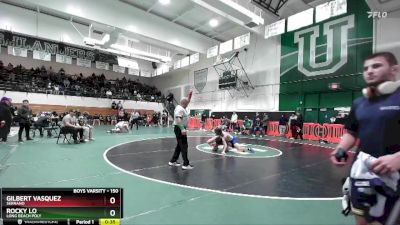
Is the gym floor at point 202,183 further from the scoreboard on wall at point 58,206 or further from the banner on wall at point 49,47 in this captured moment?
the banner on wall at point 49,47

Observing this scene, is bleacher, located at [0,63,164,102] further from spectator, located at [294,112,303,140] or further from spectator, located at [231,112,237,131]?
spectator, located at [294,112,303,140]

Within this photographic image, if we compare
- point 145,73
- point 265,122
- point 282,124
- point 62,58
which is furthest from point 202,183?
point 145,73

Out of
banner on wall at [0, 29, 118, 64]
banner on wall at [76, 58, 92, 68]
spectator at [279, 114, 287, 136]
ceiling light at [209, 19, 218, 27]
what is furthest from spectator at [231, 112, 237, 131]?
banner on wall at [76, 58, 92, 68]

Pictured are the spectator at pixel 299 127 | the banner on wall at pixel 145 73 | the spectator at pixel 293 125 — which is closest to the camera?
the spectator at pixel 299 127

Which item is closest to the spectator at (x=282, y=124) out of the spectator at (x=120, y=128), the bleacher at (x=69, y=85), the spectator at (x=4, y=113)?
the spectator at (x=120, y=128)

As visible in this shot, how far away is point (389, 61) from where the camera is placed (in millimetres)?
1759

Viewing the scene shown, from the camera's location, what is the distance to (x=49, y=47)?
2230cm

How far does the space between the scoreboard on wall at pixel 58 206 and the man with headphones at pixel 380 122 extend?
2.00 m

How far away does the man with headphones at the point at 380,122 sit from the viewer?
5.28 ft

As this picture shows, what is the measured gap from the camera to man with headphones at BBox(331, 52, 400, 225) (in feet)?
5.28

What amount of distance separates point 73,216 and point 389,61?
2.82 metres

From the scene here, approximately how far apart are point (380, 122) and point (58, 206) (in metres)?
2.67

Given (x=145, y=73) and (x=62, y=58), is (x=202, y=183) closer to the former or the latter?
(x=62, y=58)

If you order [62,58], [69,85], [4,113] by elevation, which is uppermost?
[62,58]
